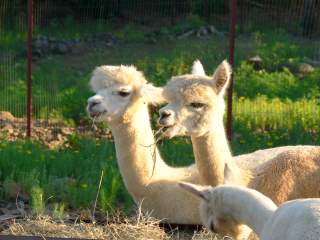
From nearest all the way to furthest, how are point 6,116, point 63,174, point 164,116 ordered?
point 164,116 → point 63,174 → point 6,116

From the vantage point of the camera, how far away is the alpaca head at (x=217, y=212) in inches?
240

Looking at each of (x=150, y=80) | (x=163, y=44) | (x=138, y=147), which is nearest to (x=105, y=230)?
(x=138, y=147)

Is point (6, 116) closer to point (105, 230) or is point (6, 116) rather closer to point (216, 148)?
point (105, 230)

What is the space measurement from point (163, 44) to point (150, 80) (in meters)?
3.24

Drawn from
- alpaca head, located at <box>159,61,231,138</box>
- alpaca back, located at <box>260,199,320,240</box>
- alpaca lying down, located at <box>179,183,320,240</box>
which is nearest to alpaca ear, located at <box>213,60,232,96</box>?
alpaca head, located at <box>159,61,231,138</box>

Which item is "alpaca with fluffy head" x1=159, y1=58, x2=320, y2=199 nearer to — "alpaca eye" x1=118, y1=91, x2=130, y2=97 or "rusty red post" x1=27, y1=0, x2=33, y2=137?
"alpaca eye" x1=118, y1=91, x2=130, y2=97

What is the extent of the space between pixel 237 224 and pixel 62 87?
32.9ft

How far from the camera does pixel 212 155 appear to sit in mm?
7746

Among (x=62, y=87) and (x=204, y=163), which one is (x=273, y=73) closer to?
(x=62, y=87)

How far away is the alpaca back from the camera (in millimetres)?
5371

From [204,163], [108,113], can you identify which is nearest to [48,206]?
[108,113]

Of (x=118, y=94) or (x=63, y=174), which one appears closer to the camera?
(x=118, y=94)

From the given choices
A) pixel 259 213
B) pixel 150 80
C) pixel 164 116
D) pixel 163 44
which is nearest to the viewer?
pixel 259 213

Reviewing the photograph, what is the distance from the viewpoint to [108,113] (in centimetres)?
835
